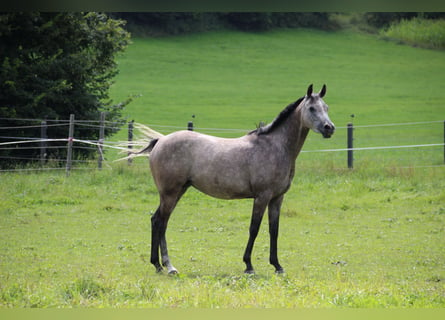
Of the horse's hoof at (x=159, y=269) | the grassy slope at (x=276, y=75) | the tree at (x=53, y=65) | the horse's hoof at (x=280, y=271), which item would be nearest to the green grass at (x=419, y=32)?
the grassy slope at (x=276, y=75)

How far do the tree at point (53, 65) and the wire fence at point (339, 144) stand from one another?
0.74 ft

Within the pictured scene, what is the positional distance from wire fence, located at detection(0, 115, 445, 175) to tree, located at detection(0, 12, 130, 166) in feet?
0.74

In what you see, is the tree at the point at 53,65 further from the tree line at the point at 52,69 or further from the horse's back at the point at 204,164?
the horse's back at the point at 204,164

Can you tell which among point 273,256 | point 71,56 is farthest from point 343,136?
point 273,256

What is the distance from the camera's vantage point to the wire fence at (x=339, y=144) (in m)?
14.9

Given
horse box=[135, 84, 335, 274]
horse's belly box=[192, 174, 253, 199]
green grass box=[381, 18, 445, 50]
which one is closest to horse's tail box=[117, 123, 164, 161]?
horse box=[135, 84, 335, 274]

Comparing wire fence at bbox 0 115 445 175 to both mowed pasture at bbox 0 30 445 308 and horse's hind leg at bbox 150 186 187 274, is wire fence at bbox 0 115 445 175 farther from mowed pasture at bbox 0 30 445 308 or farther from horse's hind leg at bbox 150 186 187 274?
horse's hind leg at bbox 150 186 187 274

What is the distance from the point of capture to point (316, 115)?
21.5 feet

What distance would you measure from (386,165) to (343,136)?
855cm

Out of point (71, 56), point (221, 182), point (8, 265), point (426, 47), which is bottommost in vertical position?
point (8, 265)

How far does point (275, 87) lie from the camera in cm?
3125

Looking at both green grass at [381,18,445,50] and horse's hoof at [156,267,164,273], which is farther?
green grass at [381,18,445,50]

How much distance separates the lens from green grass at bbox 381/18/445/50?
23750mm

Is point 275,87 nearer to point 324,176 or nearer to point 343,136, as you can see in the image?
point 343,136
